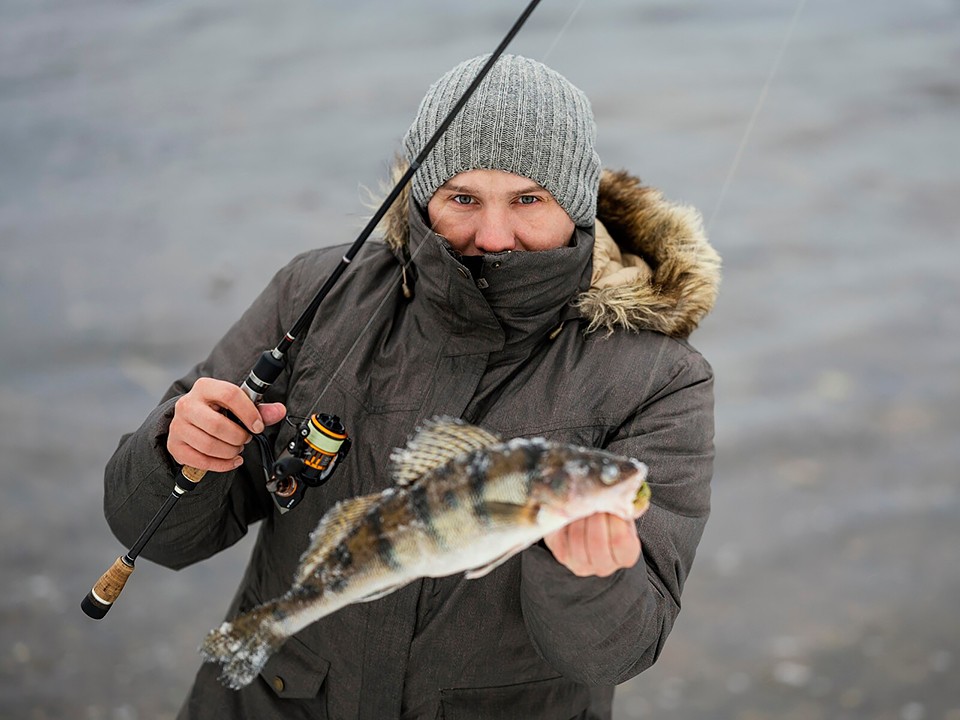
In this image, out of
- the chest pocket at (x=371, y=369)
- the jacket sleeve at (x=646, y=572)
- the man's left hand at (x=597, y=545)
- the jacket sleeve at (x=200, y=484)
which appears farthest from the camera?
the chest pocket at (x=371, y=369)

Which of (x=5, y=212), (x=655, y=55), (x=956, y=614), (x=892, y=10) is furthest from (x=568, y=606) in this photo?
(x=892, y=10)

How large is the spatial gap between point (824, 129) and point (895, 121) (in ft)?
1.69

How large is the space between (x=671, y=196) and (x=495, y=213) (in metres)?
3.99

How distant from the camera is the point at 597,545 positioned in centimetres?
196

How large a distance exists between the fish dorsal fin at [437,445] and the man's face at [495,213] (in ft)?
2.19

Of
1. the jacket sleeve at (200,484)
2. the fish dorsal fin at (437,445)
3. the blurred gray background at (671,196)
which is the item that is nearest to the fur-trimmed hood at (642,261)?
the jacket sleeve at (200,484)

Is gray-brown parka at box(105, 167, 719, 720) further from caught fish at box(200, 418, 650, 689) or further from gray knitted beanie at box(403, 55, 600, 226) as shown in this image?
caught fish at box(200, 418, 650, 689)

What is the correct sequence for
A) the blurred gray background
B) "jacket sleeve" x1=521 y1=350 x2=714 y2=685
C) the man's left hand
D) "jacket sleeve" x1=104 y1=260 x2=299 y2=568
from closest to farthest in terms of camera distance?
the man's left hand, "jacket sleeve" x1=521 y1=350 x2=714 y2=685, "jacket sleeve" x1=104 y1=260 x2=299 y2=568, the blurred gray background

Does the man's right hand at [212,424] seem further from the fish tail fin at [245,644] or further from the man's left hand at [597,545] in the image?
the man's left hand at [597,545]

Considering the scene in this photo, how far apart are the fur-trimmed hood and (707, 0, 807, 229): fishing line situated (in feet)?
10.9

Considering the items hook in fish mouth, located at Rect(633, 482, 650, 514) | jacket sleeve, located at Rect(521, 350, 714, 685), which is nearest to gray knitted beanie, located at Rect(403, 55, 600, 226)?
jacket sleeve, located at Rect(521, 350, 714, 685)

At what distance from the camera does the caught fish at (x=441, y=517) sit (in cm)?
184

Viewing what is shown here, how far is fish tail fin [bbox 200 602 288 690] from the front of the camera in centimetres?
197

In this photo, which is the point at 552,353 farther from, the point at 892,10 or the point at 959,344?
the point at 892,10
